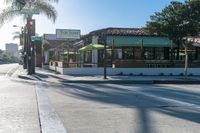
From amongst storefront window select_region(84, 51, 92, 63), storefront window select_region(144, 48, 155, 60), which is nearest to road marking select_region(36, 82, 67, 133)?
storefront window select_region(144, 48, 155, 60)

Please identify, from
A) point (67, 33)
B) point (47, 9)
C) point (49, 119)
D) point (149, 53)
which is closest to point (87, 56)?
point (67, 33)

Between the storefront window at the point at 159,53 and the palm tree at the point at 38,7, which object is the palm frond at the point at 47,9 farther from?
the storefront window at the point at 159,53

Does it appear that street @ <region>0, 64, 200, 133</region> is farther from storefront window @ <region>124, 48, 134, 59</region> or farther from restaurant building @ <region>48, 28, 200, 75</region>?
storefront window @ <region>124, 48, 134, 59</region>

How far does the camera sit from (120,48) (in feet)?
137

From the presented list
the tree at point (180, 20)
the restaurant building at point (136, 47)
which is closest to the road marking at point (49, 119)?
the tree at point (180, 20)

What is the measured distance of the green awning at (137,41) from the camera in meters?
40.1

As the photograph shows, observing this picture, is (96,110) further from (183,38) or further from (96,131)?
(183,38)

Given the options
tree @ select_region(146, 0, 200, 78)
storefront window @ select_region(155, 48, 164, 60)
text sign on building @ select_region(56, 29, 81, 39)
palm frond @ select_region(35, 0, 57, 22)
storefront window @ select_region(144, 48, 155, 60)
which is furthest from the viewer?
storefront window @ select_region(155, 48, 164, 60)

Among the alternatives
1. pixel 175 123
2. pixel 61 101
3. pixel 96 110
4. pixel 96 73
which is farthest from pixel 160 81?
pixel 175 123

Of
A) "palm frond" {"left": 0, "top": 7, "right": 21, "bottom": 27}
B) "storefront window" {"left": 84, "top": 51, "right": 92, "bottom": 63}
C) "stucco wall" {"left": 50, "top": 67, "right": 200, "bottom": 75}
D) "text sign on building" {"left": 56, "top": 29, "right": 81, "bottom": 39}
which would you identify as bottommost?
"stucco wall" {"left": 50, "top": 67, "right": 200, "bottom": 75}

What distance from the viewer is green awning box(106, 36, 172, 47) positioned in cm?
4009

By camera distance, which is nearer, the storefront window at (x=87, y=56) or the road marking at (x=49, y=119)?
the road marking at (x=49, y=119)

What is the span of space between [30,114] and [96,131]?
308cm

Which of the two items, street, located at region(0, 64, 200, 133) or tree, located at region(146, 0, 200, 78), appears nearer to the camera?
street, located at region(0, 64, 200, 133)
